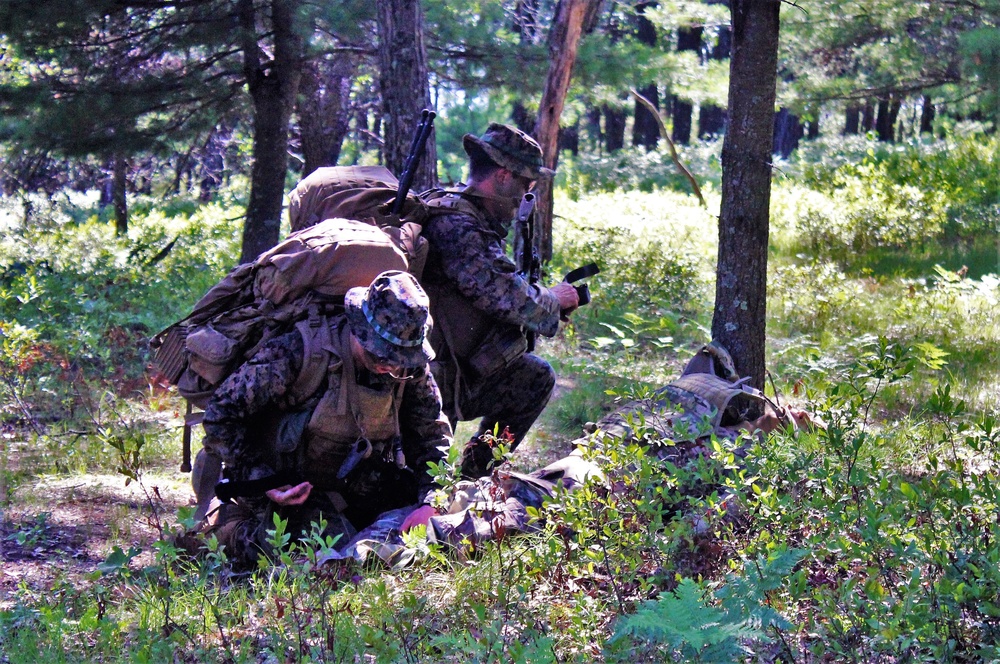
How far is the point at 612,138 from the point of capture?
92.6 feet

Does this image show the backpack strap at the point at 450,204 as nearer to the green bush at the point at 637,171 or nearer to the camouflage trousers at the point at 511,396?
the camouflage trousers at the point at 511,396

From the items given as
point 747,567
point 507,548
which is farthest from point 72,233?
point 747,567

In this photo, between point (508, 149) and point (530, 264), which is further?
point (530, 264)

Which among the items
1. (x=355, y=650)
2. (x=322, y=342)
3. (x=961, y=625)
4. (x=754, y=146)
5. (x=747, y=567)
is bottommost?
(x=355, y=650)

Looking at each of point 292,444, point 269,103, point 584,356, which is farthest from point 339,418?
point 269,103

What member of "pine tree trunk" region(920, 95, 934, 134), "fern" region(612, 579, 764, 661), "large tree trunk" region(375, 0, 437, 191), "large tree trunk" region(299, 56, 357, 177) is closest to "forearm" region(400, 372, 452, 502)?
"fern" region(612, 579, 764, 661)

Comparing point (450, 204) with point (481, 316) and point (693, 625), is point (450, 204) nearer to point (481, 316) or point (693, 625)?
point (481, 316)

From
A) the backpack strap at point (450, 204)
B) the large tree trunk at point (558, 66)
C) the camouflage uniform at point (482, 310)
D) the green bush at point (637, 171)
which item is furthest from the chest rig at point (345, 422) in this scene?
the green bush at point (637, 171)

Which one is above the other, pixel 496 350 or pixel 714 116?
pixel 714 116

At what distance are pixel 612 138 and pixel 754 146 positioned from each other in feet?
77.9

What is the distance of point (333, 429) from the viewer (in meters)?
4.24

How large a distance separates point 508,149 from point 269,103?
4243 mm

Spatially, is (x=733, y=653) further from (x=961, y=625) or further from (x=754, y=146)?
(x=754, y=146)

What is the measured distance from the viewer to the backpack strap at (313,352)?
13.5 ft
